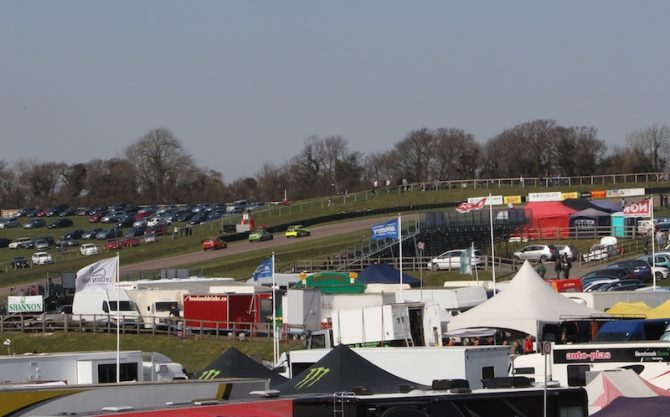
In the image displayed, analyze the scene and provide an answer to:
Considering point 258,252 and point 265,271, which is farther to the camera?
point 258,252

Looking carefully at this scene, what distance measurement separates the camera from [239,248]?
278ft

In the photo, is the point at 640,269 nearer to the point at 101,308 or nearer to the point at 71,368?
the point at 101,308

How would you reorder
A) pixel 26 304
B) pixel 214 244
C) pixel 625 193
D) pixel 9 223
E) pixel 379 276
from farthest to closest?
pixel 9 223, pixel 625 193, pixel 214 244, pixel 26 304, pixel 379 276

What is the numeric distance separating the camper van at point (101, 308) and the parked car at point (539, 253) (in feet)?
66.9

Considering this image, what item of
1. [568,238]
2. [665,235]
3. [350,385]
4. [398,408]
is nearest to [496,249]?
[568,238]

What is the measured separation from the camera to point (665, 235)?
65500 millimetres

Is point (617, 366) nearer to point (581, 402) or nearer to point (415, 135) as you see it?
point (581, 402)

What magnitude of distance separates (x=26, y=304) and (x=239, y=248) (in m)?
29.0

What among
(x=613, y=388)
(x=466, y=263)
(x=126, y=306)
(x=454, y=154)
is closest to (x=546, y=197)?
(x=466, y=263)

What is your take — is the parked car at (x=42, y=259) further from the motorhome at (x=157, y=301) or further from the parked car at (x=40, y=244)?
the motorhome at (x=157, y=301)

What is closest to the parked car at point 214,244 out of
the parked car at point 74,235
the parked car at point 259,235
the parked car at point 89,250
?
the parked car at point 259,235

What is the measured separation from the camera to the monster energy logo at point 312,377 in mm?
18266

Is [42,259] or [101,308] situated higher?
[42,259]

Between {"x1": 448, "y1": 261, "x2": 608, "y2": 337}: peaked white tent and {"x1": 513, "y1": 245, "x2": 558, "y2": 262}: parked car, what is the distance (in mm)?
28425
